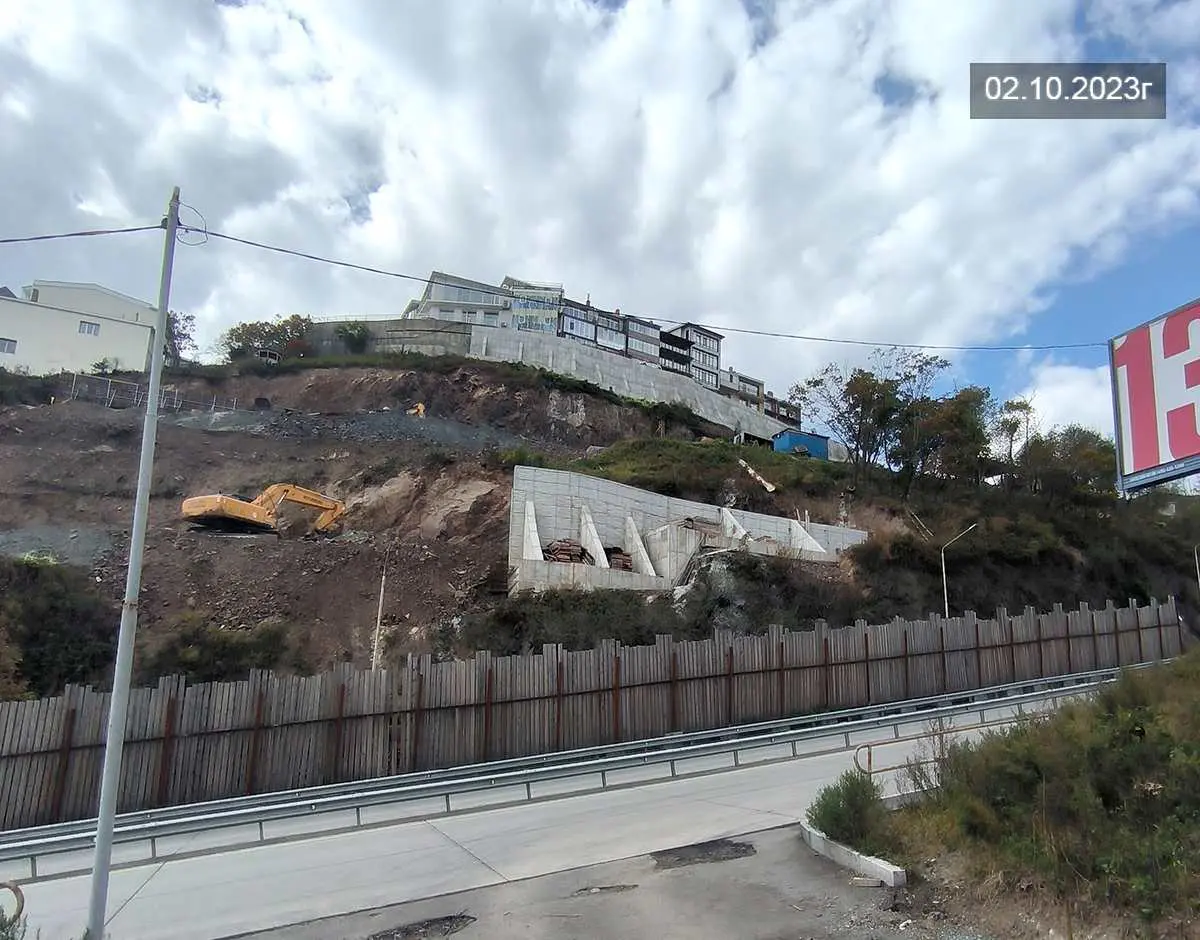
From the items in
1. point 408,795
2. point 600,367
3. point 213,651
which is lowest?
point 408,795

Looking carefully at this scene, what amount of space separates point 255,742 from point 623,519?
25.3 metres

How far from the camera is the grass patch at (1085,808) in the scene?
17.0 ft

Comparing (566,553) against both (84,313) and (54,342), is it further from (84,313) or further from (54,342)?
(54,342)

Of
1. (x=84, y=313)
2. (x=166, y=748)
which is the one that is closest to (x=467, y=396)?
(x=84, y=313)

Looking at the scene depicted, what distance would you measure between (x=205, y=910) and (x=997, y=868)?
7.53m

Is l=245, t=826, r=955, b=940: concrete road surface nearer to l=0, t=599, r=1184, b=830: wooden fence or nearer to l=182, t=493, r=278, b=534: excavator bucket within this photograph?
l=0, t=599, r=1184, b=830: wooden fence

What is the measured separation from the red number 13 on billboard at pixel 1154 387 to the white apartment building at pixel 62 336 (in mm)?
75063

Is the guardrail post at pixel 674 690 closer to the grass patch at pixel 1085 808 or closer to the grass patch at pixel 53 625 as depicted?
the grass patch at pixel 1085 808

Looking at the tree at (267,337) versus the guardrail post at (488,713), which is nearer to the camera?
the guardrail post at (488,713)

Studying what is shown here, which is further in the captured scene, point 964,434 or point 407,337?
point 407,337

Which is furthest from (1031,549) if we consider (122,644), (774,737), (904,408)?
(122,644)

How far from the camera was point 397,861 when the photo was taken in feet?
30.9

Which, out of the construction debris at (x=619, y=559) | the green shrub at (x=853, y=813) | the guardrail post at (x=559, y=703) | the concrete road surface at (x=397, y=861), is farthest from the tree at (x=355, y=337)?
the green shrub at (x=853, y=813)

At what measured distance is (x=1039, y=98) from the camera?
10.6 m
